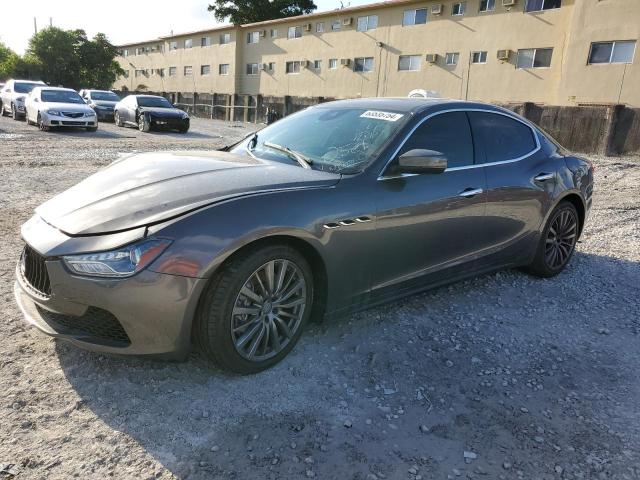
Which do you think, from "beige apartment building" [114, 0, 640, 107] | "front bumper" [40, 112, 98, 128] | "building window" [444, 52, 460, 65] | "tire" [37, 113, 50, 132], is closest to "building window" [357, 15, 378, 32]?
"beige apartment building" [114, 0, 640, 107]

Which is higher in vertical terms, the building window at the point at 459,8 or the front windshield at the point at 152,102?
the building window at the point at 459,8

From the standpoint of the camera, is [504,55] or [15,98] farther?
[504,55]

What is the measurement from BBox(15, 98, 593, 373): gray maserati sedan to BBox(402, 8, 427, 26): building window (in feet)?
93.1

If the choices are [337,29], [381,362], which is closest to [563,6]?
[337,29]

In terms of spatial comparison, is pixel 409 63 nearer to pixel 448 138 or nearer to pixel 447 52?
pixel 447 52

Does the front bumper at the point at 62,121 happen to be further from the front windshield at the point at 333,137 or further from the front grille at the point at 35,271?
the front grille at the point at 35,271

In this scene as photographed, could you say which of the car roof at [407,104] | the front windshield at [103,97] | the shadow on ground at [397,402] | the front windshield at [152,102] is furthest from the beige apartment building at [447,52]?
the shadow on ground at [397,402]

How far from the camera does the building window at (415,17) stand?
97.5ft

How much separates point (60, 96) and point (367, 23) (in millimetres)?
21832

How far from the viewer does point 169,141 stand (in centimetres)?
1573

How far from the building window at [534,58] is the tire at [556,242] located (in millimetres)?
23330

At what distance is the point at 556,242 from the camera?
4.88 m

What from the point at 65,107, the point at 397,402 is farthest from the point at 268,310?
the point at 65,107

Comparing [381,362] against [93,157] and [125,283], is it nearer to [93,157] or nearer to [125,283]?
[125,283]
